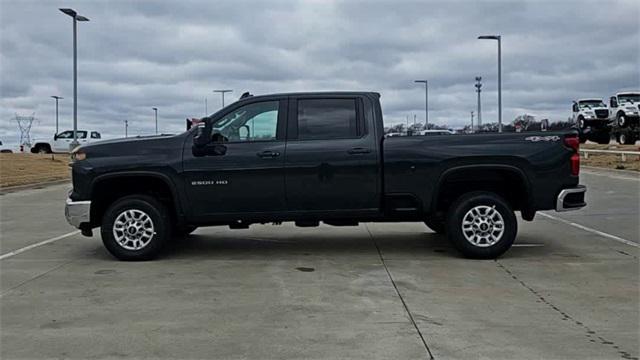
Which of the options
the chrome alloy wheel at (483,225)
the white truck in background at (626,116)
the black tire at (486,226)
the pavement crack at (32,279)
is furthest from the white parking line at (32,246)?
the white truck in background at (626,116)

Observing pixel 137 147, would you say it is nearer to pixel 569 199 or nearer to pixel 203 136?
pixel 203 136

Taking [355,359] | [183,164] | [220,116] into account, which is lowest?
[355,359]

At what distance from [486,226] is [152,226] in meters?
4.12

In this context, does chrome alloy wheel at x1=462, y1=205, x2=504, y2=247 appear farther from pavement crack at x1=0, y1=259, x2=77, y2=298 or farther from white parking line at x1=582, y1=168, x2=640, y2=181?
white parking line at x1=582, y1=168, x2=640, y2=181

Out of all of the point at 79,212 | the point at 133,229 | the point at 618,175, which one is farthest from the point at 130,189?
the point at 618,175

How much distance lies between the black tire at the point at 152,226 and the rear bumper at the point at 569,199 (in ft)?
15.9

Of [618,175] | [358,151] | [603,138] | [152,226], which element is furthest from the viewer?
[603,138]

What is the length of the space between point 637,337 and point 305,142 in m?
4.30

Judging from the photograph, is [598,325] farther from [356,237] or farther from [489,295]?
[356,237]

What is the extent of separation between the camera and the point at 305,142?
809 cm

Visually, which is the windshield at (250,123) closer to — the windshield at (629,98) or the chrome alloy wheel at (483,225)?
the chrome alloy wheel at (483,225)

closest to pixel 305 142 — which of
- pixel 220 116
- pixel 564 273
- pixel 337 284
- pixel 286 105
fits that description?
pixel 286 105

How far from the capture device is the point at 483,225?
816 centimetres

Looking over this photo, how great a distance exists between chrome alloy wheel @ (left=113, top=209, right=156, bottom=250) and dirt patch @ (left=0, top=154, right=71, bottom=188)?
14231 millimetres
